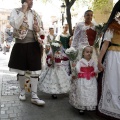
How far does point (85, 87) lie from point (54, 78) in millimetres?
1181

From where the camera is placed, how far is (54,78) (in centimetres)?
532

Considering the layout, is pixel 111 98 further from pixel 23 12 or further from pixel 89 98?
pixel 23 12

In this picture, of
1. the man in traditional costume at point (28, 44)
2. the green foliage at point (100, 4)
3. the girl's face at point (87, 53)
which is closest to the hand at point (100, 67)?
the girl's face at point (87, 53)

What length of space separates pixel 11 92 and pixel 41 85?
79 cm

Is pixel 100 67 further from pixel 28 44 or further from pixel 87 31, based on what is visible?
pixel 87 31

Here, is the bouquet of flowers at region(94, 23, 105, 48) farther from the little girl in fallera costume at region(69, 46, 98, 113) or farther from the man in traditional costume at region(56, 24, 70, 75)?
the man in traditional costume at region(56, 24, 70, 75)

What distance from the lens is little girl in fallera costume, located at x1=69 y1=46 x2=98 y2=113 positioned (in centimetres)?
423

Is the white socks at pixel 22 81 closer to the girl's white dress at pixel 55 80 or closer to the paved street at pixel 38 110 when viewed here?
the paved street at pixel 38 110

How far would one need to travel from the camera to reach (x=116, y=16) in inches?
156

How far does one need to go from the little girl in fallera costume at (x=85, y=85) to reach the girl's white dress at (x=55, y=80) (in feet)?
2.70

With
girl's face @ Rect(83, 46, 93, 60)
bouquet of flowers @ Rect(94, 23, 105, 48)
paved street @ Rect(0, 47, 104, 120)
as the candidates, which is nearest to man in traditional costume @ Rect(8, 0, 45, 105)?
paved street @ Rect(0, 47, 104, 120)

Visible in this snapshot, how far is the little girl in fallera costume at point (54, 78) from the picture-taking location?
17.2 feet

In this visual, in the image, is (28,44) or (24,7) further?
(28,44)

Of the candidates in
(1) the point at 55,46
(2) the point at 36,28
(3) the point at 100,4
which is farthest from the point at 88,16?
(3) the point at 100,4
